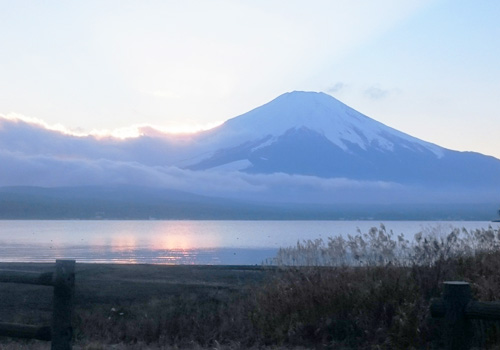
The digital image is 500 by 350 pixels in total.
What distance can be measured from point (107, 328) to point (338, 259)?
371 cm

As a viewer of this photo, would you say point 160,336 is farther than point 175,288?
No

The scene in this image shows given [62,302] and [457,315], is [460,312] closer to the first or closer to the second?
[457,315]

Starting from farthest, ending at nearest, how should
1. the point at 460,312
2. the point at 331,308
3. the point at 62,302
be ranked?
the point at 331,308, the point at 62,302, the point at 460,312

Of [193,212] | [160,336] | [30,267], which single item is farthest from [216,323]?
[193,212]

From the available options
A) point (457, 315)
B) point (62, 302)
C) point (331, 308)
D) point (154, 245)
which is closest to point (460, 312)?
point (457, 315)

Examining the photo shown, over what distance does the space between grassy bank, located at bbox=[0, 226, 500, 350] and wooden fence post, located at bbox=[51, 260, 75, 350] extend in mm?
2516

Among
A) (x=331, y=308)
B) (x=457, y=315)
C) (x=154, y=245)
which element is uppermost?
(x=154, y=245)

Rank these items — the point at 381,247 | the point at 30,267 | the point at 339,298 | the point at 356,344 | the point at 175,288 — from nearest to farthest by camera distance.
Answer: the point at 356,344 → the point at 339,298 → the point at 381,247 → the point at 175,288 → the point at 30,267

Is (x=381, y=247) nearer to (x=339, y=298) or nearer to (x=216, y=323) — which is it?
(x=339, y=298)

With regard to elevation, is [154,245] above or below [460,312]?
above

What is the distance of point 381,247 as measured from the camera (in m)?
12.0

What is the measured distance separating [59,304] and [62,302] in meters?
0.04

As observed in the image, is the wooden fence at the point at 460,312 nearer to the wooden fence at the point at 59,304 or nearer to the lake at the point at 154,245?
the wooden fence at the point at 59,304

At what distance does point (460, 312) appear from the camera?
5453mm
